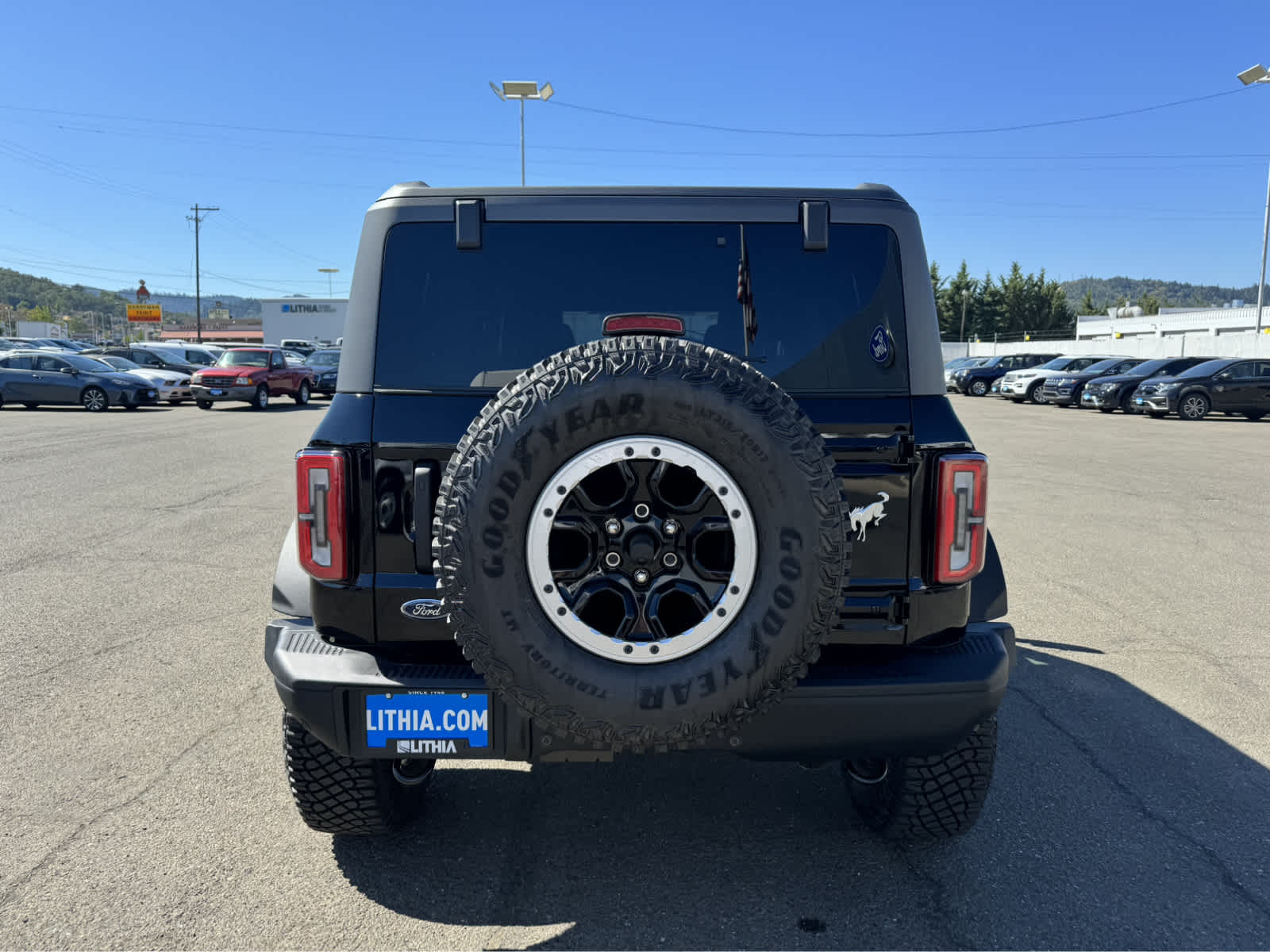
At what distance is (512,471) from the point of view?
2.15 m

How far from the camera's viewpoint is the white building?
284 feet

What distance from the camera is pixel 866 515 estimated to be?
8.36ft

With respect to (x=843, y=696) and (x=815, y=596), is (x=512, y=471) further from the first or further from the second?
(x=843, y=696)

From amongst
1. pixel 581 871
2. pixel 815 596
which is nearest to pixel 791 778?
pixel 581 871

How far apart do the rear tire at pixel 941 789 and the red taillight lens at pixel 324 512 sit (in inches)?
71.5

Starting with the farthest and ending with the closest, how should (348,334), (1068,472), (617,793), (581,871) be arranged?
1. (1068,472)
2. (617,793)
3. (581,871)
4. (348,334)

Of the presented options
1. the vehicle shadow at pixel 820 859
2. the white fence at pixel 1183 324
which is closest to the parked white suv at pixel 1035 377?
the vehicle shadow at pixel 820 859

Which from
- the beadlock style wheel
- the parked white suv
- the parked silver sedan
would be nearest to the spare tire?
the beadlock style wheel

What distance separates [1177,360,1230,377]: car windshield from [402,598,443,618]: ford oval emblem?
2656cm

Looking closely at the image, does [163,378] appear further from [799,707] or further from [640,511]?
[799,707]

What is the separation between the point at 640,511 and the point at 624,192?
1073 millimetres

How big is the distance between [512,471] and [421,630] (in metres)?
0.65

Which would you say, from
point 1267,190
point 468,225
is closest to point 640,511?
point 468,225

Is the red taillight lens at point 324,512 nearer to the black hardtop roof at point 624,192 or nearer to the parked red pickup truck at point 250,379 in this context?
the black hardtop roof at point 624,192
